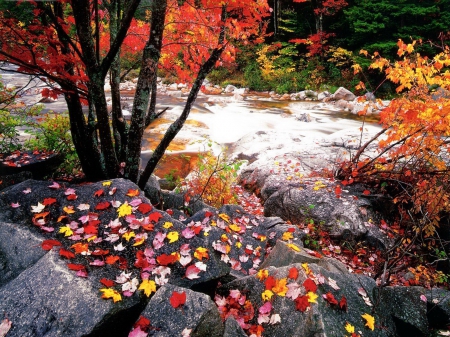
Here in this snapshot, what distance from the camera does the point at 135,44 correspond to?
7.18 metres

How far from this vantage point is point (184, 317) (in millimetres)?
2008

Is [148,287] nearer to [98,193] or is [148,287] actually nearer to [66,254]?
[66,254]

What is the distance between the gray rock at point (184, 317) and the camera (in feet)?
6.44

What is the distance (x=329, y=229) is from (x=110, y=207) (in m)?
4.13

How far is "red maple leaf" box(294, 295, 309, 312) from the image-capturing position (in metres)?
2.30

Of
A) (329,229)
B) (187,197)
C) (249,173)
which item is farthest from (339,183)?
(187,197)

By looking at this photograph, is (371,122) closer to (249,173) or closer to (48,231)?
(249,173)

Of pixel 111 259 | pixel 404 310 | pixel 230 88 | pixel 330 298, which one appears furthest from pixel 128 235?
pixel 230 88

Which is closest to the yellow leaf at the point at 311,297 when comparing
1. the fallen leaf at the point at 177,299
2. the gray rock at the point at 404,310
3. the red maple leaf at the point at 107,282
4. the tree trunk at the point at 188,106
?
the gray rock at the point at 404,310

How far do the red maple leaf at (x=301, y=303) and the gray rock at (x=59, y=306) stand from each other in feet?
4.23

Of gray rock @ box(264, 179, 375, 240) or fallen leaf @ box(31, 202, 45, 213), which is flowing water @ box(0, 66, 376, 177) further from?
fallen leaf @ box(31, 202, 45, 213)

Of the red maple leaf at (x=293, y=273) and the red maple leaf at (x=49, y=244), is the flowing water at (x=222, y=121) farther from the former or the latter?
the red maple leaf at (x=293, y=273)

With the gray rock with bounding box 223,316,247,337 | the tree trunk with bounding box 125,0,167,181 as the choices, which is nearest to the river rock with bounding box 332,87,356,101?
the tree trunk with bounding box 125,0,167,181

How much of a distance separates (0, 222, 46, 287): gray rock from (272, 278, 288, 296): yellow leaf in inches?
82.8
